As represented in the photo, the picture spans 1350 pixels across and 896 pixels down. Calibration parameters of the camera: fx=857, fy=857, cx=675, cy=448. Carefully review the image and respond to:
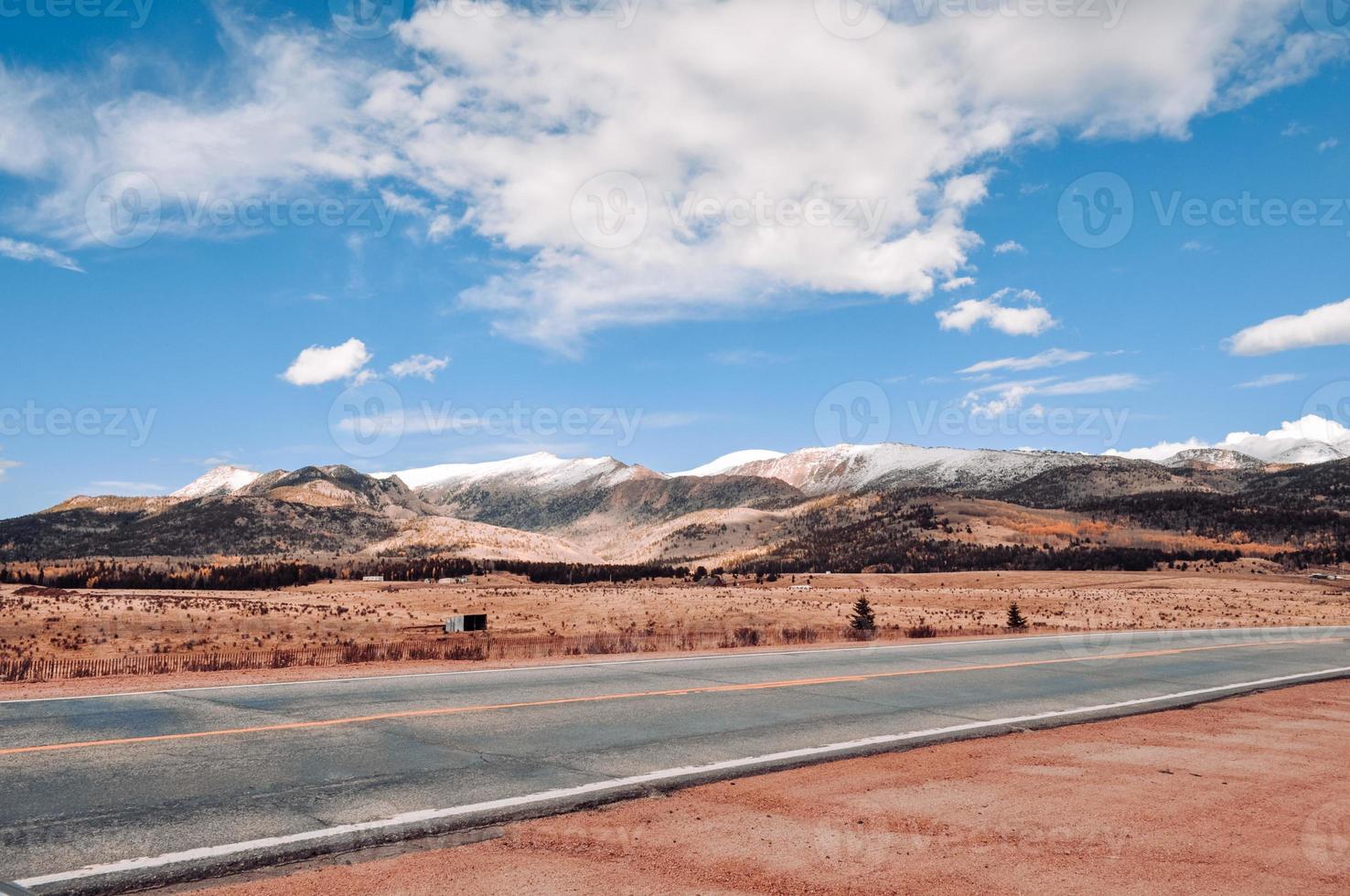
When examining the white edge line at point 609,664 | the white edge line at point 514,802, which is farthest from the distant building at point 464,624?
the white edge line at point 514,802

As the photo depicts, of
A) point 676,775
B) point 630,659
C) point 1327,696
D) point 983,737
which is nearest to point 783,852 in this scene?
point 676,775

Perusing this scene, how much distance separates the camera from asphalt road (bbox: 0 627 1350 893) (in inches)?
240

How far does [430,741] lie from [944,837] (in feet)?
17.5

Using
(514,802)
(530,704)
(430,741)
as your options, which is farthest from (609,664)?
(514,802)

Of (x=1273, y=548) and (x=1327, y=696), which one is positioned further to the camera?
(x=1273, y=548)

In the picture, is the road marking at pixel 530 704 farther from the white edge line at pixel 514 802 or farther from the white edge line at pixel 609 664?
the white edge line at pixel 514 802

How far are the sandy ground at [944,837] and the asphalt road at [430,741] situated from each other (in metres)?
0.56

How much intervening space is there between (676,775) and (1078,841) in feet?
11.1

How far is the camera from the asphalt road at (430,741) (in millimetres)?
6102

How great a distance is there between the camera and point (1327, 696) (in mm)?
14734

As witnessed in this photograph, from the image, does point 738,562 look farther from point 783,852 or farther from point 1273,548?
point 783,852

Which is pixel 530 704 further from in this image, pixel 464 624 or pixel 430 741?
pixel 464 624

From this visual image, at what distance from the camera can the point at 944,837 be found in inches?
259

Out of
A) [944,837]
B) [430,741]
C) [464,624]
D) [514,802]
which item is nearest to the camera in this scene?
[944,837]
